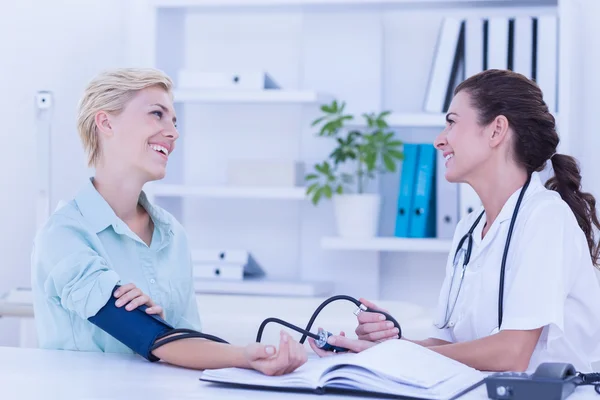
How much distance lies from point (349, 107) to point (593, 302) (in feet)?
5.53

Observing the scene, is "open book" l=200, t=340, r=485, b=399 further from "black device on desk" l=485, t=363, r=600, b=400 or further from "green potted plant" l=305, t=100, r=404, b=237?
"green potted plant" l=305, t=100, r=404, b=237

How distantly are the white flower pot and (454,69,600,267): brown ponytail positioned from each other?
1.14m

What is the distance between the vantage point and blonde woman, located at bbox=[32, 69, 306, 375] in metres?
1.57

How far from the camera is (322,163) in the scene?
3365mm

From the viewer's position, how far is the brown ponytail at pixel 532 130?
1.92 m

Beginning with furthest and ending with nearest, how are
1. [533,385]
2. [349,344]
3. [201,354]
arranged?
[349,344] < [201,354] < [533,385]

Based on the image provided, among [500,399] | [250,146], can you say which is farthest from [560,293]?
[250,146]

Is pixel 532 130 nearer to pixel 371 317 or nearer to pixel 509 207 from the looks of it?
pixel 509 207

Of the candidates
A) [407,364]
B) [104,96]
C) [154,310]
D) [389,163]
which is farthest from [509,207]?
[389,163]

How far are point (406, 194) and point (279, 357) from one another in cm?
187

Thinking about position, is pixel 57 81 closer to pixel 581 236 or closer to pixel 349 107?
pixel 349 107

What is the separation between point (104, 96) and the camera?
1938 millimetres

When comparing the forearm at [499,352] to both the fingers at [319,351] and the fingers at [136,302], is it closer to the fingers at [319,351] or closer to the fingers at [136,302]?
the fingers at [319,351]

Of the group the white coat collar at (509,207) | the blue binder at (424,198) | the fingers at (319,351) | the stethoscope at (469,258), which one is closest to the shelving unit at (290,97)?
the blue binder at (424,198)
